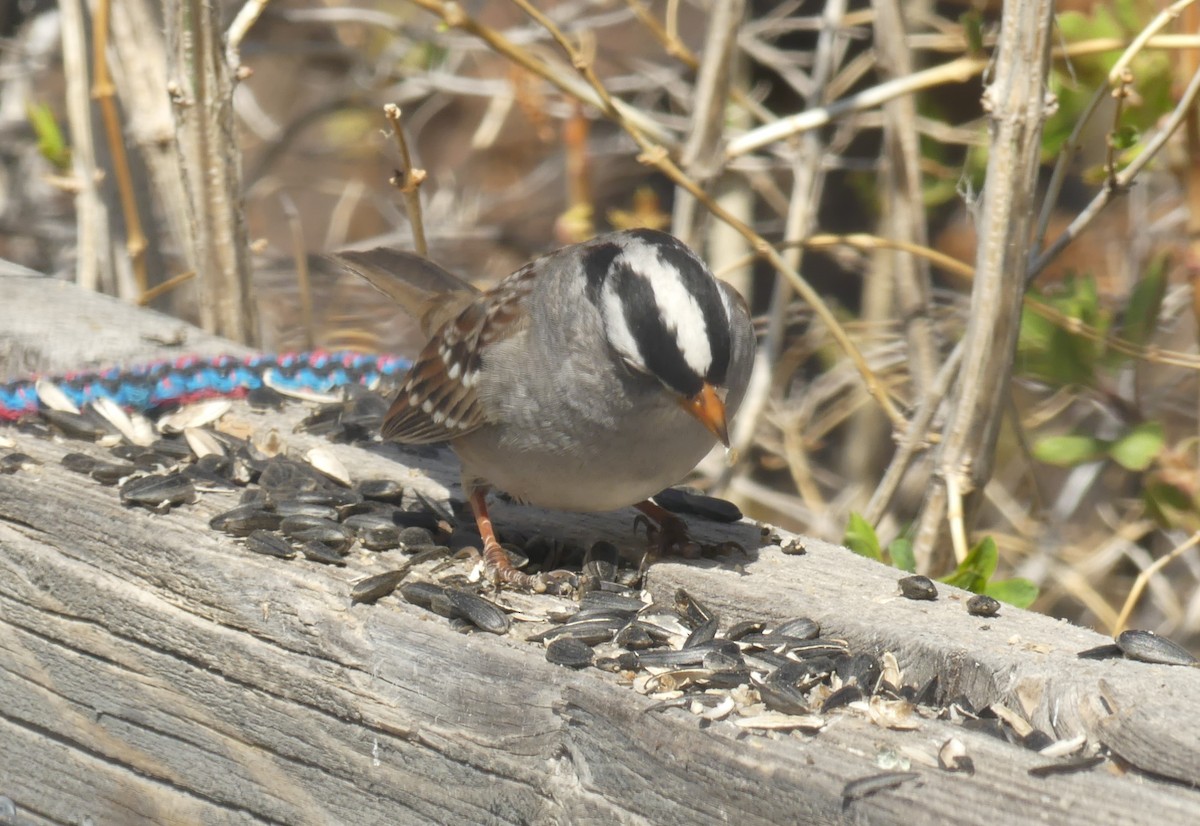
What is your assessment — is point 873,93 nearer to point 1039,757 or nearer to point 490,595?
point 490,595

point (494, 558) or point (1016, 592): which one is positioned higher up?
point (494, 558)

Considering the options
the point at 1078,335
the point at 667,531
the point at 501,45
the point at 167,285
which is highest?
the point at 501,45

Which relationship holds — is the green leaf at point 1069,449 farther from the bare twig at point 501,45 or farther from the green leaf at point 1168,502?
the bare twig at point 501,45

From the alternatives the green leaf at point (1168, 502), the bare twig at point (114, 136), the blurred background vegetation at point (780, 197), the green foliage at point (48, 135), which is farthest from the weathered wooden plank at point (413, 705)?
the green foliage at point (48, 135)

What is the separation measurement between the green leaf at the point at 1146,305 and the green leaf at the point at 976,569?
1.04 meters

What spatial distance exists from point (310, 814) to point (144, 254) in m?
2.31

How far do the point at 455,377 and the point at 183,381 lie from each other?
613 mm

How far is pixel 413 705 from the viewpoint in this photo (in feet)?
5.95

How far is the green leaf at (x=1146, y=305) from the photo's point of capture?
337cm

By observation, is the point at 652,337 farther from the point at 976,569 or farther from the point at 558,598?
the point at 976,569

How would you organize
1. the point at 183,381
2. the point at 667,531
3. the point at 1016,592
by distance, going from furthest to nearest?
the point at 183,381 < the point at 1016,592 < the point at 667,531

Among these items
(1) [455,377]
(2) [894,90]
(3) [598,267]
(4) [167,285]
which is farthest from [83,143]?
(2) [894,90]

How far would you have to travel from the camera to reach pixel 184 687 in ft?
6.66

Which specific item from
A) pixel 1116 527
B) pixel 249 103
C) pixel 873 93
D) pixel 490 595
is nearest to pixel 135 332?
pixel 490 595
